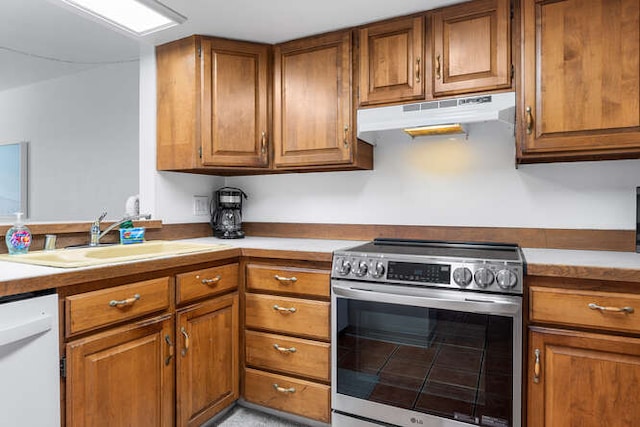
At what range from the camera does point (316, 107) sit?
218 centimetres

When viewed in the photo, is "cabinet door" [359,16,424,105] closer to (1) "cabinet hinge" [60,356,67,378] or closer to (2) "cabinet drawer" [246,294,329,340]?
(2) "cabinet drawer" [246,294,329,340]

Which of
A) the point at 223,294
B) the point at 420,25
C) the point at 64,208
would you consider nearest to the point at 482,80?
the point at 420,25

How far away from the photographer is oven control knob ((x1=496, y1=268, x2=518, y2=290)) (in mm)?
1452

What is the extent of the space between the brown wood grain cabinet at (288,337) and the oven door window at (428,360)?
110mm

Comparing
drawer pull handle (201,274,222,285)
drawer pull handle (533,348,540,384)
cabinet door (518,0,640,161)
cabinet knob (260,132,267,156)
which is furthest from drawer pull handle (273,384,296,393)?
cabinet door (518,0,640,161)

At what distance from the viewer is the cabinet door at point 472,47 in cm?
177

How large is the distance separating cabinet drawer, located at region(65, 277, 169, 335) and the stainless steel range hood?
4.05ft

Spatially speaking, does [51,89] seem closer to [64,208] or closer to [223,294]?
[64,208]

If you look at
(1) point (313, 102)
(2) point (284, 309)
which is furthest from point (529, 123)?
(2) point (284, 309)

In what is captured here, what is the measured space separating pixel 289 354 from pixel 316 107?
1323 millimetres

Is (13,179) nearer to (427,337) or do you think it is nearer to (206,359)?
(206,359)

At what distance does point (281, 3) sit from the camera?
188cm

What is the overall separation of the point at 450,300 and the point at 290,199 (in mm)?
1360

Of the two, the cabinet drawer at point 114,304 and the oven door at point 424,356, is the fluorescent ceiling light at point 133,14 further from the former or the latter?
the oven door at point 424,356
